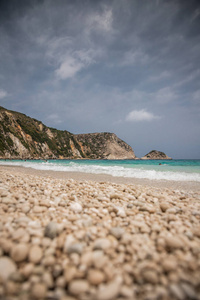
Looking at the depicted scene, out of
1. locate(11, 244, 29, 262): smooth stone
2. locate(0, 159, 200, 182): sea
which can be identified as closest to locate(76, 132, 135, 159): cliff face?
locate(0, 159, 200, 182): sea

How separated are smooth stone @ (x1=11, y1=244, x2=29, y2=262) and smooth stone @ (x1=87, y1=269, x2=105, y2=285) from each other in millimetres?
700

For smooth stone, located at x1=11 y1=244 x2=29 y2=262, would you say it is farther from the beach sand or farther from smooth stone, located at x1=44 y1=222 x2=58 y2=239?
smooth stone, located at x1=44 y1=222 x2=58 y2=239

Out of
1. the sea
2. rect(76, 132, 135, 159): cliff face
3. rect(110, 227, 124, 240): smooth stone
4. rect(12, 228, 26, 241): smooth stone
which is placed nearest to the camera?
rect(12, 228, 26, 241): smooth stone

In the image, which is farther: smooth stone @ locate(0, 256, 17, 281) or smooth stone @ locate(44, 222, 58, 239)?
smooth stone @ locate(44, 222, 58, 239)

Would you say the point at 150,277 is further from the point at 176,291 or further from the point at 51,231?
the point at 51,231

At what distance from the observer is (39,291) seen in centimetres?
111

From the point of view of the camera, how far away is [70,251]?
152cm

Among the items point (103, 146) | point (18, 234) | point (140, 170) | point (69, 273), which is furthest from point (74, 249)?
point (103, 146)

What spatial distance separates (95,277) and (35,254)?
26.4 inches

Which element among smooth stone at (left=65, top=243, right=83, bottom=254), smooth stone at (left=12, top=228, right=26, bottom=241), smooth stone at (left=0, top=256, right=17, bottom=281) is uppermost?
smooth stone at (left=12, top=228, right=26, bottom=241)

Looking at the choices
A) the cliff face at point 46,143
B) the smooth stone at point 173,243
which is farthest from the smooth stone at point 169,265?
the cliff face at point 46,143

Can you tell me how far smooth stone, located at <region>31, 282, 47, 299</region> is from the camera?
1.09 meters

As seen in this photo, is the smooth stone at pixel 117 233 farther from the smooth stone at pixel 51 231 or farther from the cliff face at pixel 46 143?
the cliff face at pixel 46 143

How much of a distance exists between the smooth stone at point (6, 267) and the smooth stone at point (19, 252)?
0.04 m
